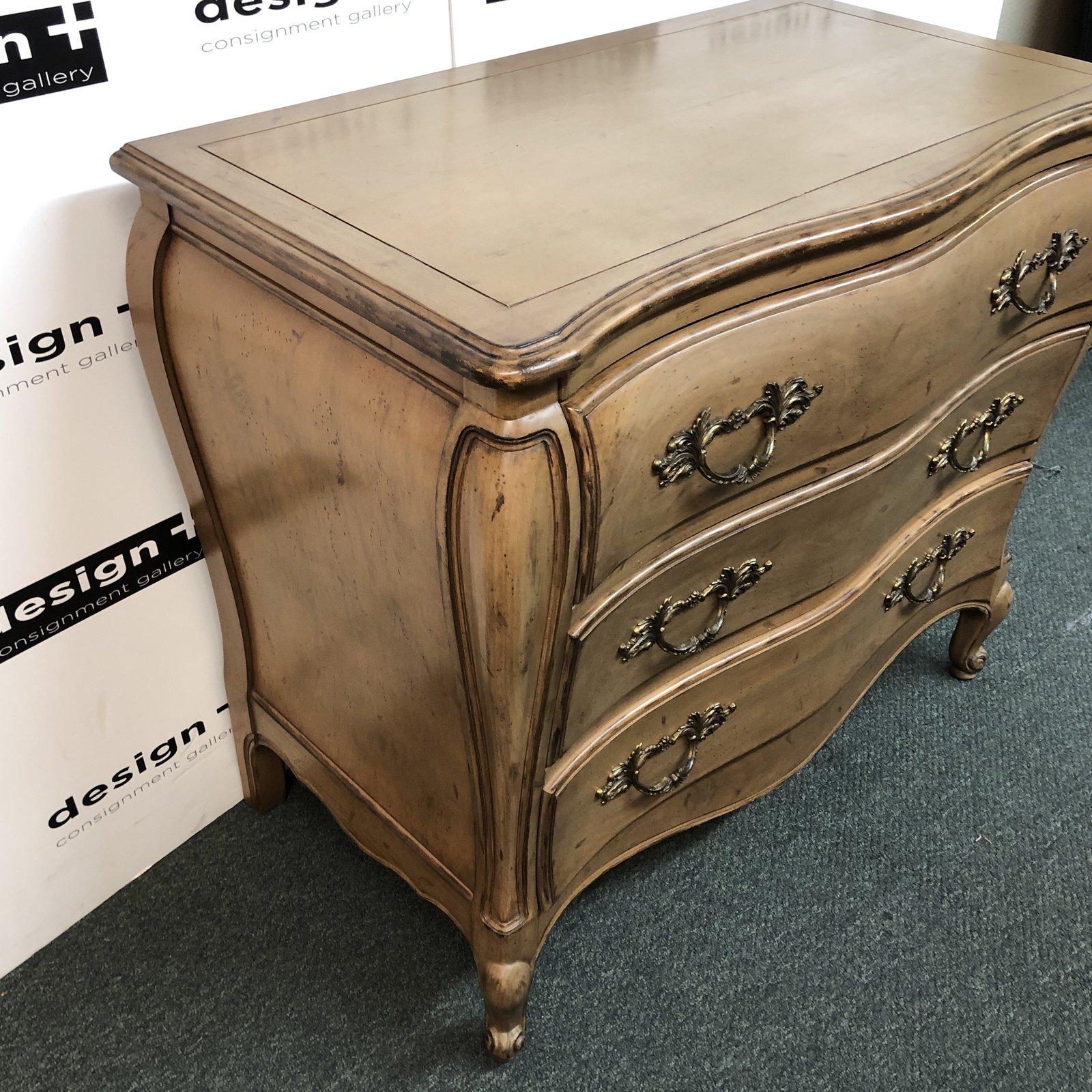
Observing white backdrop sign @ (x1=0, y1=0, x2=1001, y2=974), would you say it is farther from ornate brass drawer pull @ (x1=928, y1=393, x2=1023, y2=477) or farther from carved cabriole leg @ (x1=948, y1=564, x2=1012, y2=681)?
carved cabriole leg @ (x1=948, y1=564, x2=1012, y2=681)

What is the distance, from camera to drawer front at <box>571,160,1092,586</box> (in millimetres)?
852

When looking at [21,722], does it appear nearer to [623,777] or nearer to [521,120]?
[623,777]

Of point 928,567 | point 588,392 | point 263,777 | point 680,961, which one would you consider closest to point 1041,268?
point 928,567

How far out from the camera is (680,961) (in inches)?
53.7

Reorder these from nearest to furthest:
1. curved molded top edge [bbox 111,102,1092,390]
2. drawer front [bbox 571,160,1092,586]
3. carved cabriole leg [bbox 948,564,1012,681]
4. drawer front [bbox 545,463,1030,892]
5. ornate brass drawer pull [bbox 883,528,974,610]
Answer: curved molded top edge [bbox 111,102,1092,390], drawer front [bbox 571,160,1092,586], drawer front [bbox 545,463,1030,892], ornate brass drawer pull [bbox 883,528,974,610], carved cabriole leg [bbox 948,564,1012,681]

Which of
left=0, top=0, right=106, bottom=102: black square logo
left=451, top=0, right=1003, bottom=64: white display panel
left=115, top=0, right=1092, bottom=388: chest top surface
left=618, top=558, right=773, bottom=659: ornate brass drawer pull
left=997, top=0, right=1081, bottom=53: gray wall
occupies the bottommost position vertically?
left=618, top=558, right=773, bottom=659: ornate brass drawer pull

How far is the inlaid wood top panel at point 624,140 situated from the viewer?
862mm

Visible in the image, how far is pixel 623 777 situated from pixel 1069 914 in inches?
28.5

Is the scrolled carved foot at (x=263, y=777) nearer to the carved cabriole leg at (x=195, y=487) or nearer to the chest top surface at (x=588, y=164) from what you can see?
the carved cabriole leg at (x=195, y=487)

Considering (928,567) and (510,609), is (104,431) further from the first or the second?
(928,567)

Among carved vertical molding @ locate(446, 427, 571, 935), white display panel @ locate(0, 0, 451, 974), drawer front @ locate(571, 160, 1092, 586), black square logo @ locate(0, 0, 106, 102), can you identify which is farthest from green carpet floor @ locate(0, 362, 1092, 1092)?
black square logo @ locate(0, 0, 106, 102)

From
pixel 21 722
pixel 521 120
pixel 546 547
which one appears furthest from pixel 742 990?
pixel 521 120

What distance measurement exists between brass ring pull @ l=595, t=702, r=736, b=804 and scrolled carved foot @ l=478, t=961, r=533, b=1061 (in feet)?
0.69

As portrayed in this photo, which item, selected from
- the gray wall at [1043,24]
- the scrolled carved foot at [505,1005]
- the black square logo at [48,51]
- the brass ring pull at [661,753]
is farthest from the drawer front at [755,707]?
the gray wall at [1043,24]
